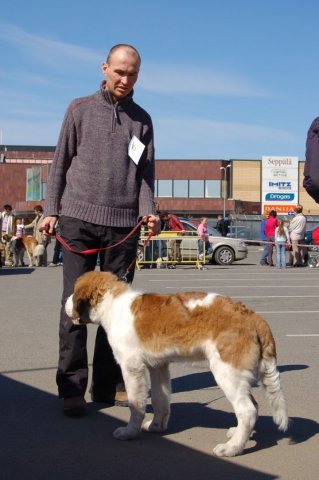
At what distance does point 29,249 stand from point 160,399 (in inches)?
755

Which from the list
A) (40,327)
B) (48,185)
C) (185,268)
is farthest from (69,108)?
(185,268)

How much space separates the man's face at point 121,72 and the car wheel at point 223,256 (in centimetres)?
2025

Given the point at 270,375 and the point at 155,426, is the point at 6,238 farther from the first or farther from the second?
the point at 270,375

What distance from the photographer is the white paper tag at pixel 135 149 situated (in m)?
5.63

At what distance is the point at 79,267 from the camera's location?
567 centimetres

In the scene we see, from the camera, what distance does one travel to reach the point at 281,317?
1156cm

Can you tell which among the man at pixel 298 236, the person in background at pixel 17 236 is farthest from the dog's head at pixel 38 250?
the man at pixel 298 236

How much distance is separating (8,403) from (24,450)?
4.11ft

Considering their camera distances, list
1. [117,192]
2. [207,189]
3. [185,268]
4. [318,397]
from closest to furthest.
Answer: [117,192]
[318,397]
[185,268]
[207,189]

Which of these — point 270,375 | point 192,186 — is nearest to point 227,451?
point 270,375

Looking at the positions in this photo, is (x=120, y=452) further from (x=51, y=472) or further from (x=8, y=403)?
(x=8, y=403)

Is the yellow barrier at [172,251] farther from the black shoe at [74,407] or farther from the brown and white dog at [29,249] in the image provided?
the black shoe at [74,407]

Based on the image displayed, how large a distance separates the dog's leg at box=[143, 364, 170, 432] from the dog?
1863 cm

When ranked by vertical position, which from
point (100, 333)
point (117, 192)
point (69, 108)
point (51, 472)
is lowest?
point (51, 472)
